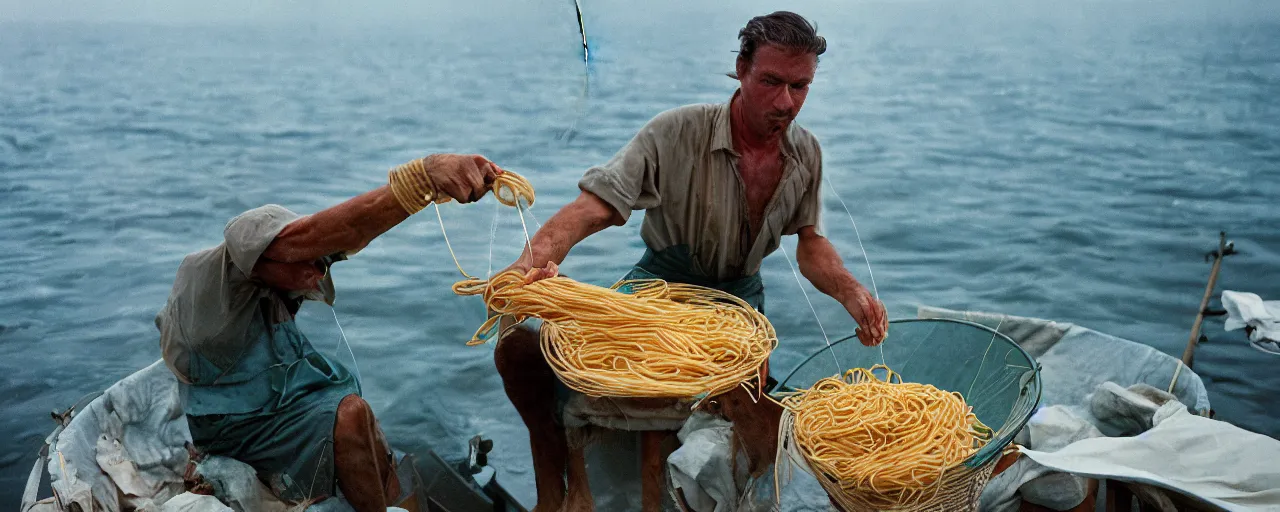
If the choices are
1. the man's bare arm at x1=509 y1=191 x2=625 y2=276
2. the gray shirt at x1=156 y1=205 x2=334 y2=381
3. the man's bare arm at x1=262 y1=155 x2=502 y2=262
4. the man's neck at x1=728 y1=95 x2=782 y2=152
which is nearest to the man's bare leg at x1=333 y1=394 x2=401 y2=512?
the gray shirt at x1=156 y1=205 x2=334 y2=381

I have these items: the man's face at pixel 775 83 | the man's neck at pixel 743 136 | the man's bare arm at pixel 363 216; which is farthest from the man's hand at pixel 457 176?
the man's neck at pixel 743 136

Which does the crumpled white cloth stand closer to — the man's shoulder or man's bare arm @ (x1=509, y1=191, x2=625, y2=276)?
the man's shoulder

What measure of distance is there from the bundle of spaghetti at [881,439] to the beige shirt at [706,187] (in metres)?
0.69

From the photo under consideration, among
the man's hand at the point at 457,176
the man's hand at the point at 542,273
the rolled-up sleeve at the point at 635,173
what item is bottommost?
the man's hand at the point at 542,273

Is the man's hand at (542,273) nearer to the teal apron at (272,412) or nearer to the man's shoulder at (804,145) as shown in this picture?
the teal apron at (272,412)

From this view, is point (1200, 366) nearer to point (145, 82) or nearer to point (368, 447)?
point (368, 447)

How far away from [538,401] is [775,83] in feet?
3.57

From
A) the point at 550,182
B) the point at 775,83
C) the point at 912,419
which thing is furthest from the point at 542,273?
the point at 550,182

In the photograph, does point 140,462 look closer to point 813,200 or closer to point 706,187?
point 706,187

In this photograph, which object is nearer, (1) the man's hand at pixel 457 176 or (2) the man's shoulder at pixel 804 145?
(1) the man's hand at pixel 457 176

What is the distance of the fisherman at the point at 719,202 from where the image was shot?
104 inches

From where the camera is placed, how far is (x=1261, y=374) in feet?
16.1

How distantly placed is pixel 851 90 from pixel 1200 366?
13669mm

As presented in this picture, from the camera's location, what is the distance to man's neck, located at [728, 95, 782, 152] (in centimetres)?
293
